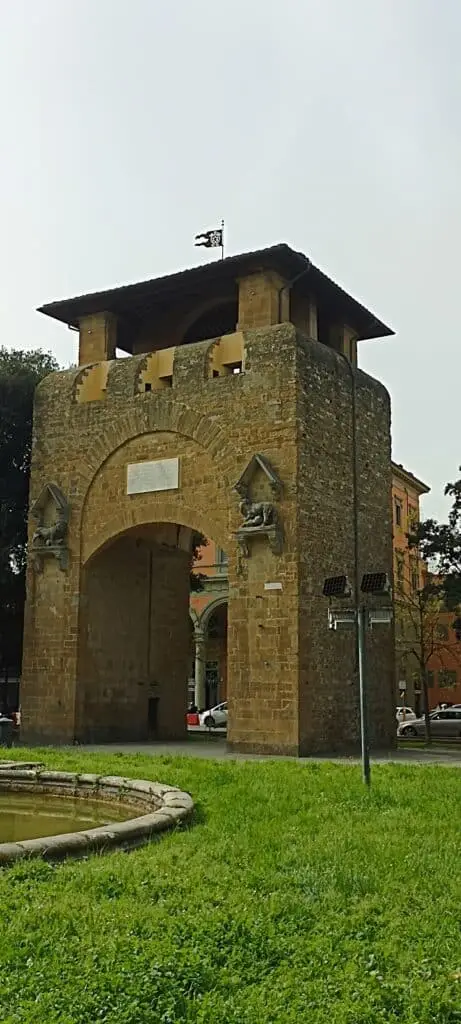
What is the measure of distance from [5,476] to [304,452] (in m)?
8.56

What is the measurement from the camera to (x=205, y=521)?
59.2ft

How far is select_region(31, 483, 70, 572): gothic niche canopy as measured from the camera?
19.7 metres

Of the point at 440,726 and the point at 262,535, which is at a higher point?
the point at 262,535

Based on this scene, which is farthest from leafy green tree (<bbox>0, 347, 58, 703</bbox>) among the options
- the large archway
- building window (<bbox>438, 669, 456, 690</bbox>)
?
building window (<bbox>438, 669, 456, 690</bbox>)

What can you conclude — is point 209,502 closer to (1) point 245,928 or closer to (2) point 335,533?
(2) point 335,533

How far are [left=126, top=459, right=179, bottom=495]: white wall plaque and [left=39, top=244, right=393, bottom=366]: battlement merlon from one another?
2.59m

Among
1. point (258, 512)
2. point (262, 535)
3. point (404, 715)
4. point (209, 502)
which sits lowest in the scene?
point (404, 715)

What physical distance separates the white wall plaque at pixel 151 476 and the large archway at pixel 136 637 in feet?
2.98

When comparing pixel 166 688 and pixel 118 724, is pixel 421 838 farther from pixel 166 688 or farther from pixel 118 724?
pixel 166 688

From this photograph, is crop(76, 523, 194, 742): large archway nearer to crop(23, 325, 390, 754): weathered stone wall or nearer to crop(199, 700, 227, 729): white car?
crop(23, 325, 390, 754): weathered stone wall

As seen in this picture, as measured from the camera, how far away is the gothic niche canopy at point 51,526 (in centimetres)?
1966

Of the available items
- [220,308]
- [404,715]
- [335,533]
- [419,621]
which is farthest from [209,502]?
[404,715]

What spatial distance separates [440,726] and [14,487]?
1574cm

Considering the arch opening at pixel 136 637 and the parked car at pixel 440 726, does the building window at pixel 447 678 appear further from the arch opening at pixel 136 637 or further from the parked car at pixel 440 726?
the arch opening at pixel 136 637
